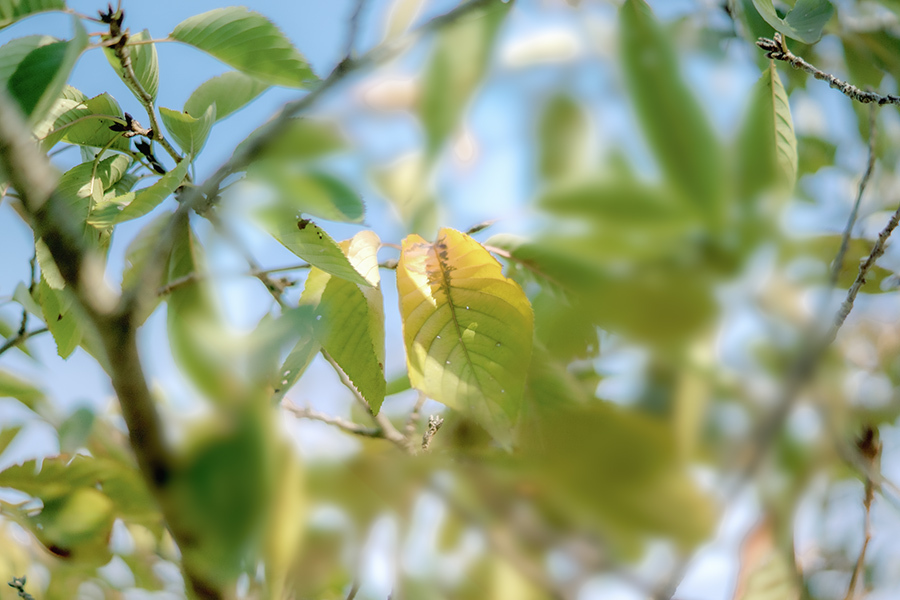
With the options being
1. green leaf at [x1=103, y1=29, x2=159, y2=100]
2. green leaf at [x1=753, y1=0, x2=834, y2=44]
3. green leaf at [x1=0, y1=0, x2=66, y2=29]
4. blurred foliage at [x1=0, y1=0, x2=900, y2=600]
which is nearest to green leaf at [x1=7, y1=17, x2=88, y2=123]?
blurred foliage at [x1=0, y1=0, x2=900, y2=600]

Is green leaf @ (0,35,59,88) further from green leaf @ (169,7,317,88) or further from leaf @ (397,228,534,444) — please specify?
leaf @ (397,228,534,444)

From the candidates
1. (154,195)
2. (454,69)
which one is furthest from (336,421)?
(454,69)

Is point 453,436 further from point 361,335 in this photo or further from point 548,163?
point 548,163

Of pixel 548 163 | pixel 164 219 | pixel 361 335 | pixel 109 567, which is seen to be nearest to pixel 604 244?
pixel 548 163

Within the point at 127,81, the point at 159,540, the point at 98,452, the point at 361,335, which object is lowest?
the point at 159,540

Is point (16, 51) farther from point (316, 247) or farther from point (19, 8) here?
point (316, 247)

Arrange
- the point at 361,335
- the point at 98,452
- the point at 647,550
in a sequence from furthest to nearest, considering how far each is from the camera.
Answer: the point at 98,452 < the point at 361,335 < the point at 647,550
